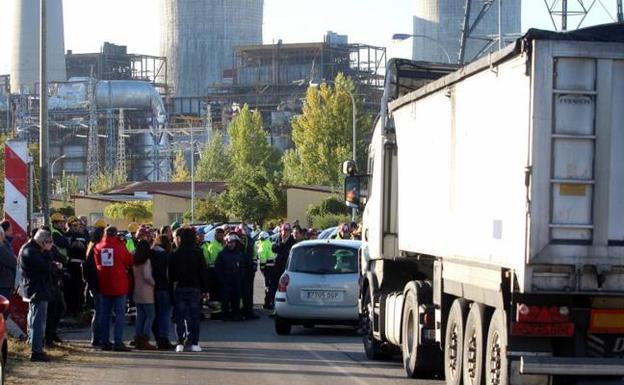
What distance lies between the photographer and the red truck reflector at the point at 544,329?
1083 cm

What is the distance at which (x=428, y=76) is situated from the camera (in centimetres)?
1772

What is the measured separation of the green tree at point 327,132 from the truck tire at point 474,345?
63.9m

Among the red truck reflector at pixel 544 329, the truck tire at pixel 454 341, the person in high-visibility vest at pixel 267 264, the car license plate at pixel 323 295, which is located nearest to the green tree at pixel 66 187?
the person in high-visibility vest at pixel 267 264

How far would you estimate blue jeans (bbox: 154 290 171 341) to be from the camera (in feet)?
63.2

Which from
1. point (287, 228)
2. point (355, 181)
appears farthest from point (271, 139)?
point (355, 181)

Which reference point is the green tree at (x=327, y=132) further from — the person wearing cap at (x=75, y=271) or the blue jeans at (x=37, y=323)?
the blue jeans at (x=37, y=323)

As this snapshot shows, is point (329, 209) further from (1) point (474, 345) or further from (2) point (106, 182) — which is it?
(2) point (106, 182)

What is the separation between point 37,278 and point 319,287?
5165 mm

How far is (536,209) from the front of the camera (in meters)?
10.2

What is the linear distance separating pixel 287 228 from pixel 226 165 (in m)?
90.4

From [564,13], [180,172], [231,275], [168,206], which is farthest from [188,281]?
[180,172]

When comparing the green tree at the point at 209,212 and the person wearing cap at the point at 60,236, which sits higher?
the person wearing cap at the point at 60,236

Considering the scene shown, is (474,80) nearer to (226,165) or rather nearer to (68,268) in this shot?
(68,268)

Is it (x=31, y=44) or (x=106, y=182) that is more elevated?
(x=31, y=44)
